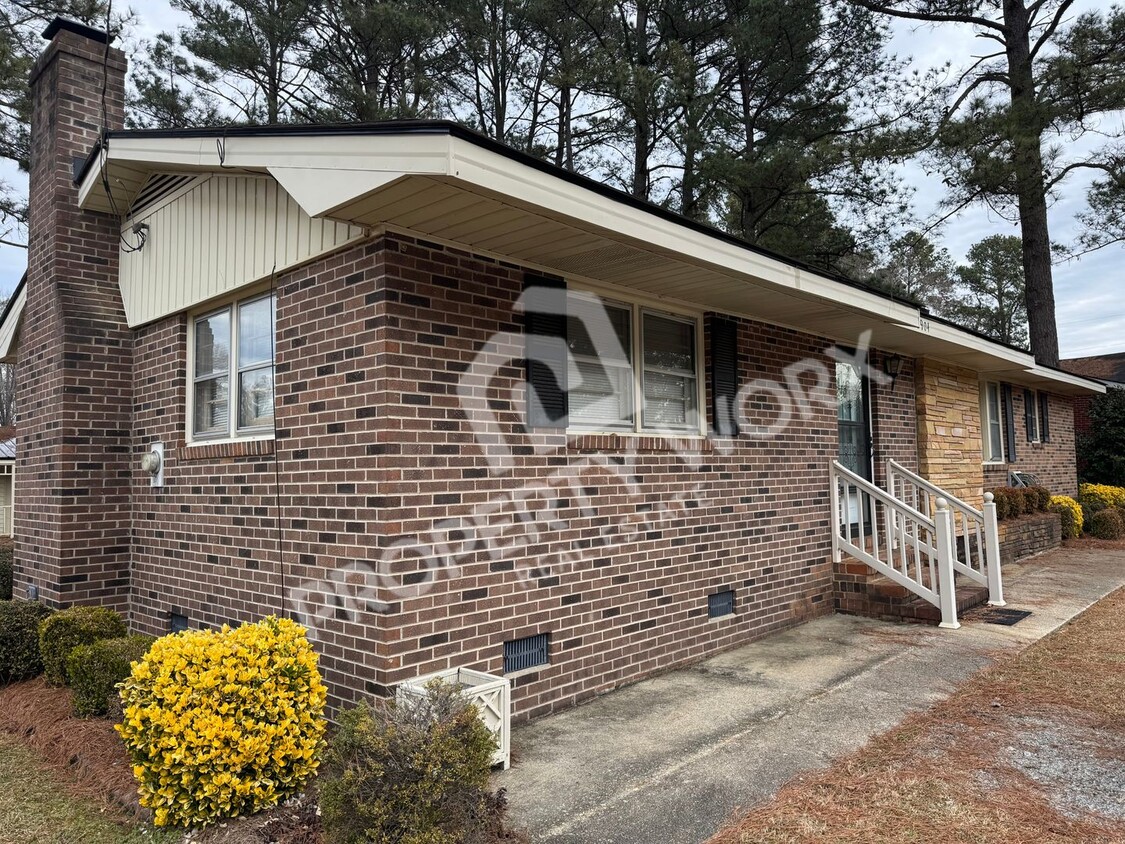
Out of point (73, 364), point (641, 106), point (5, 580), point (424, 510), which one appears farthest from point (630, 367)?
point (641, 106)

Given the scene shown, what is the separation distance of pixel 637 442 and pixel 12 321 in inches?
277

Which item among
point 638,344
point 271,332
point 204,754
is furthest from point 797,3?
point 204,754

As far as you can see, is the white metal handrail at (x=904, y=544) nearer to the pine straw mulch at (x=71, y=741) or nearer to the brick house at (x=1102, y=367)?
the pine straw mulch at (x=71, y=741)

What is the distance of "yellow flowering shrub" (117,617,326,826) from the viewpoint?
3461 mm

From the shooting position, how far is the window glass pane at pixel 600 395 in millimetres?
5469

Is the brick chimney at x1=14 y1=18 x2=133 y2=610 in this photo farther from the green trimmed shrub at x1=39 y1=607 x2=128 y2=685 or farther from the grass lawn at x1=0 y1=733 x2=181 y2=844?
the grass lawn at x1=0 y1=733 x2=181 y2=844

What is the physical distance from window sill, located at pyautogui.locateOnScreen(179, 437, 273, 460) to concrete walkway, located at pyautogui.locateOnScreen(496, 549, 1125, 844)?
2.46 metres

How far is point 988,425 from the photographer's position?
41.0 feet

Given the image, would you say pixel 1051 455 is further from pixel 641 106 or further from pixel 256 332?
pixel 256 332

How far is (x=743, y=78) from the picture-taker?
13.4m

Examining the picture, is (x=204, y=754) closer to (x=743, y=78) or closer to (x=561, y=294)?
(x=561, y=294)

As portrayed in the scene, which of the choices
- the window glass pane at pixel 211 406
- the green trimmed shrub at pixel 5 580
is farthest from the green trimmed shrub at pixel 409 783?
the green trimmed shrub at pixel 5 580

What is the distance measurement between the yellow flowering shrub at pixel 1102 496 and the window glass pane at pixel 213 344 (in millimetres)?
16173

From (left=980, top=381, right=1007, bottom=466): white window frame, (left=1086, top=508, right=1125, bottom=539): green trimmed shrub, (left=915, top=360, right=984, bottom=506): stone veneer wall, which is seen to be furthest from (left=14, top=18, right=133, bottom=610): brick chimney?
(left=1086, top=508, right=1125, bottom=539): green trimmed shrub
